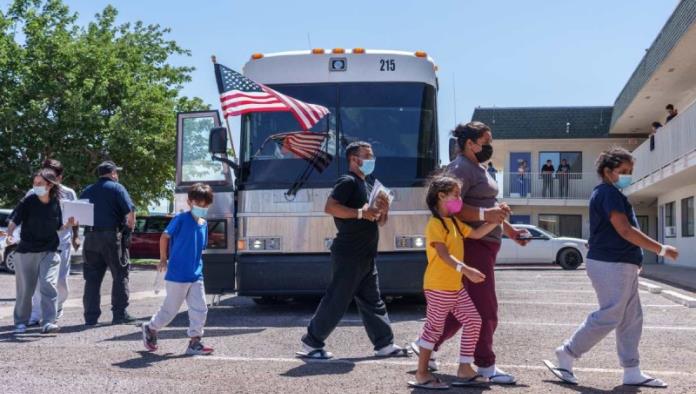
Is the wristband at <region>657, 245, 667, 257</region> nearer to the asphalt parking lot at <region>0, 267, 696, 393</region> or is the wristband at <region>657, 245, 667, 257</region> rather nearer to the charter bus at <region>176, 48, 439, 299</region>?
the asphalt parking lot at <region>0, 267, 696, 393</region>

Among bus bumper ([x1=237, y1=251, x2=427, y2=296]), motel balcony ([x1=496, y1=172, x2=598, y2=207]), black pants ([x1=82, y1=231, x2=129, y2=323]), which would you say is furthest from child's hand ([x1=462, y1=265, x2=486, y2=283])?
motel balcony ([x1=496, y1=172, x2=598, y2=207])

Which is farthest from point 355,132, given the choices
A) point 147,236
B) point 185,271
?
point 147,236

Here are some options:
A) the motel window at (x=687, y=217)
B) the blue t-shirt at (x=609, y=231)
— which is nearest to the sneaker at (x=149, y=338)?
the blue t-shirt at (x=609, y=231)

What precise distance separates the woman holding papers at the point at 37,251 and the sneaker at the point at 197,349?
86.5 inches

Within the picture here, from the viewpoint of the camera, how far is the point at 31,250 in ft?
29.8

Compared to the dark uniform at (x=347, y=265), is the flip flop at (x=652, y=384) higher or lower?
lower

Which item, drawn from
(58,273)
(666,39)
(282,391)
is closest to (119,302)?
(58,273)

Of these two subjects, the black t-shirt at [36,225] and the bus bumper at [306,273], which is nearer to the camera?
the black t-shirt at [36,225]

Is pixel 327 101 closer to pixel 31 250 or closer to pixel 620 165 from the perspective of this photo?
pixel 31 250

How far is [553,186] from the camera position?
38062 millimetres

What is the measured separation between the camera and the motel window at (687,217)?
2786 centimetres

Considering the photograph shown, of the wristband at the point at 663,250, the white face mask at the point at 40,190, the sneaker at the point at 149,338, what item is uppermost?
the white face mask at the point at 40,190

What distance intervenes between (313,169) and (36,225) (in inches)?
121

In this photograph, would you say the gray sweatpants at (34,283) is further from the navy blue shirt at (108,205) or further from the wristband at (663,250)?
the wristband at (663,250)
